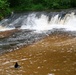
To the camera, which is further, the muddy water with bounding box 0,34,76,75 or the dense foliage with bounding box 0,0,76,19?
the dense foliage with bounding box 0,0,76,19

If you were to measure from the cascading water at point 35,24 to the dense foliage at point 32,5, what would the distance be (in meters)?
1.86

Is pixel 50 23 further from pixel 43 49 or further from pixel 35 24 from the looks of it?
pixel 43 49

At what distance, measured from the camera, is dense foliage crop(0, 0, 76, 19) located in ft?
111

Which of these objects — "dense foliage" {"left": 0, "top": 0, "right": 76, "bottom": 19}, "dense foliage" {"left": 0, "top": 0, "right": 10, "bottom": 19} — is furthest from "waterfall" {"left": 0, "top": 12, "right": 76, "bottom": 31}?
"dense foliage" {"left": 0, "top": 0, "right": 76, "bottom": 19}

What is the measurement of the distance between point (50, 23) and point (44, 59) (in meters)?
13.8

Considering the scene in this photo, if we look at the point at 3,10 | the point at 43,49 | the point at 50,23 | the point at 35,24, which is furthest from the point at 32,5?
the point at 43,49

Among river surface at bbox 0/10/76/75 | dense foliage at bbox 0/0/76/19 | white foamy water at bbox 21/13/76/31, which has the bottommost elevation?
dense foliage at bbox 0/0/76/19

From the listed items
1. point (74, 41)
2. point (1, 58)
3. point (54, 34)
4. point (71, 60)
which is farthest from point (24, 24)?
point (71, 60)

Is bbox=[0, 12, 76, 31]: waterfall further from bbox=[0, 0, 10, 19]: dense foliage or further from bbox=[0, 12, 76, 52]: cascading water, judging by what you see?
bbox=[0, 0, 10, 19]: dense foliage

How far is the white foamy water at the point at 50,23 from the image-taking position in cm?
2635

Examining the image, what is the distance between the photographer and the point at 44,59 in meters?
15.0

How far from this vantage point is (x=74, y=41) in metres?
18.8

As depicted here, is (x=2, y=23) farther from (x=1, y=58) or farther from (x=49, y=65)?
(x=49, y=65)

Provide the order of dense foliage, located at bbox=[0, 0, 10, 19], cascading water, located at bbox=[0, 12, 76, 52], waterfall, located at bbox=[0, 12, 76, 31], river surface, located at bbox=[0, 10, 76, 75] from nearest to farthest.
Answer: river surface, located at bbox=[0, 10, 76, 75] < cascading water, located at bbox=[0, 12, 76, 52] < waterfall, located at bbox=[0, 12, 76, 31] < dense foliage, located at bbox=[0, 0, 10, 19]
